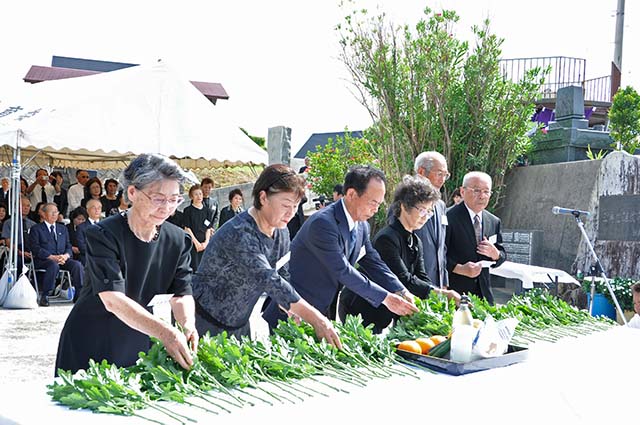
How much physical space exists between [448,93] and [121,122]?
4.59m

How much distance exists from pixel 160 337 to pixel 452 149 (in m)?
8.57

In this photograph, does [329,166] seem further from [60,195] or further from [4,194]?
[4,194]

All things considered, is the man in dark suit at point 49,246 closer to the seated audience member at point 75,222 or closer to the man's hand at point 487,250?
the seated audience member at point 75,222

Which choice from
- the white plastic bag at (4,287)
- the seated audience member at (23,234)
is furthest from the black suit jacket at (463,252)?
the seated audience member at (23,234)

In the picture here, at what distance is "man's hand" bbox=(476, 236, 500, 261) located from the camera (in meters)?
4.29

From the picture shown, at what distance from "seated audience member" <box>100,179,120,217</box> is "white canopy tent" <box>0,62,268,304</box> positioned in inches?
57.5

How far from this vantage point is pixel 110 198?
10.6 metres

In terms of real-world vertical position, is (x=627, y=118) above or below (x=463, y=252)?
above

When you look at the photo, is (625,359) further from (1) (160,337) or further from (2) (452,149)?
(2) (452,149)

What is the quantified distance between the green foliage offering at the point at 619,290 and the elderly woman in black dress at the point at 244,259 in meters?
5.43

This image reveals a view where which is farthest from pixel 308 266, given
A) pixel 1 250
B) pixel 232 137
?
pixel 1 250

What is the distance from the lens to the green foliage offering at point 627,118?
39.3 feet

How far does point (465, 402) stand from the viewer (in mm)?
2100

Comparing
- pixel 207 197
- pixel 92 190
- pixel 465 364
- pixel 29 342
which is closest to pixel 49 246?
pixel 92 190
